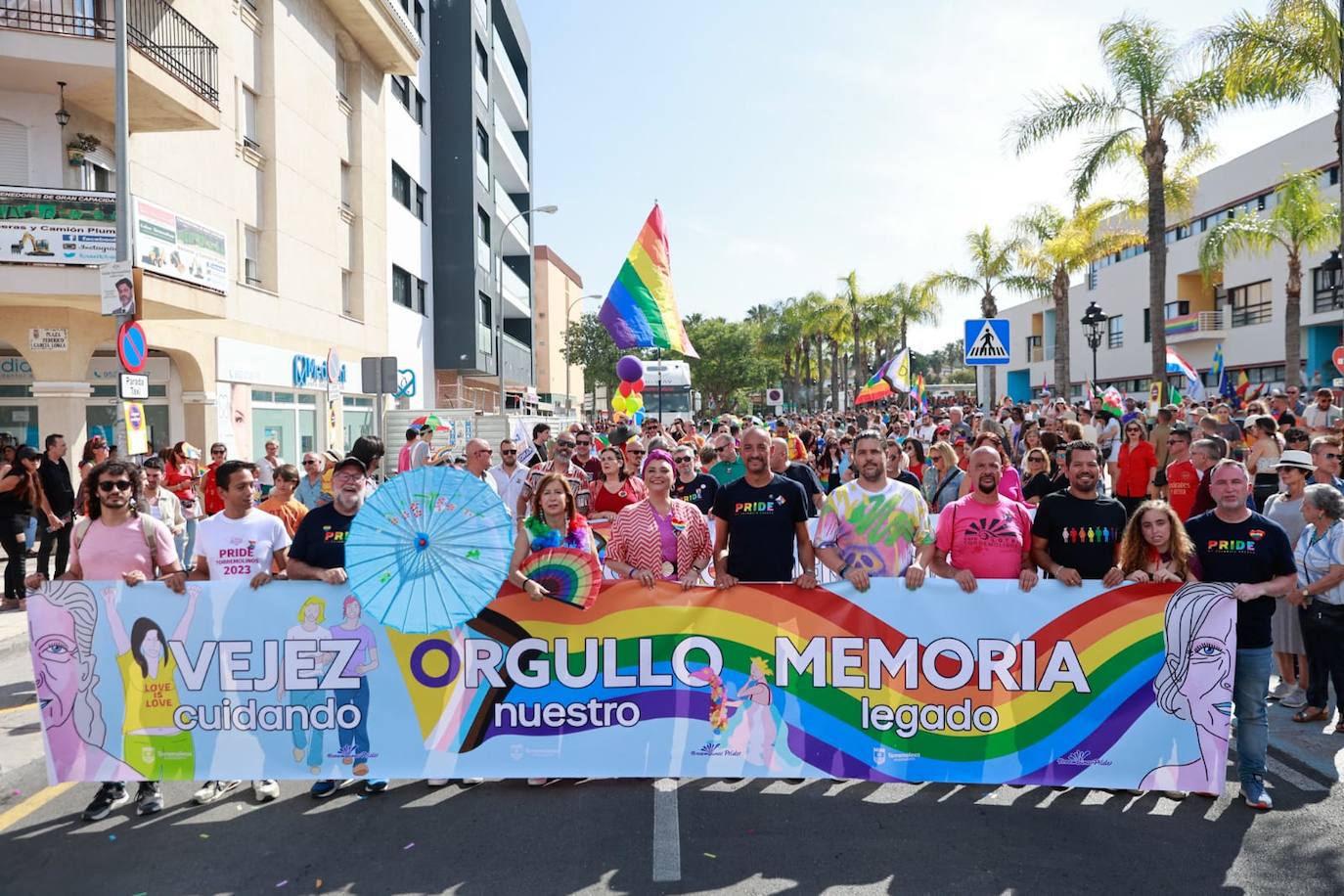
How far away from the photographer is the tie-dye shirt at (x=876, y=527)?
18.7 feet

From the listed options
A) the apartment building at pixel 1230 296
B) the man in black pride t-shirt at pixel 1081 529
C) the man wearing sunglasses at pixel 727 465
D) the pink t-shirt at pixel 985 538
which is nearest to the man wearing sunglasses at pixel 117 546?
the pink t-shirt at pixel 985 538

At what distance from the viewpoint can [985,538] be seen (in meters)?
5.46

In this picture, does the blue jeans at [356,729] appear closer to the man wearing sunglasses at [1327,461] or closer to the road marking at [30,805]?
the road marking at [30,805]

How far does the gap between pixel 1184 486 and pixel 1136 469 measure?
7.08ft

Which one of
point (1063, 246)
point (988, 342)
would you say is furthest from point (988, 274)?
point (988, 342)

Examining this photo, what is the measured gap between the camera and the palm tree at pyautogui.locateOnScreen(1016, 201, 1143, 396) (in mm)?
34875

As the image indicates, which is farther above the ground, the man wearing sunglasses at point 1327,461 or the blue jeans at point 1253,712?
the man wearing sunglasses at point 1327,461

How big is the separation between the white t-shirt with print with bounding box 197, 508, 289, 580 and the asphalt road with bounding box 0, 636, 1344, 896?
1.21 metres

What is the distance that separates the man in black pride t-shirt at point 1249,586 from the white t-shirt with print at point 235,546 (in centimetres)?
509

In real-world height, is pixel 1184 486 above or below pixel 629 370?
below

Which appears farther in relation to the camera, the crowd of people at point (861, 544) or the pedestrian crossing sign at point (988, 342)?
the pedestrian crossing sign at point (988, 342)

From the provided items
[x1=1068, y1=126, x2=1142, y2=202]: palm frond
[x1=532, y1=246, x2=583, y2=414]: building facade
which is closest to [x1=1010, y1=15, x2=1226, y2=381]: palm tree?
[x1=1068, y1=126, x2=1142, y2=202]: palm frond

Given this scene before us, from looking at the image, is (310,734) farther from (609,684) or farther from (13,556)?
(13,556)

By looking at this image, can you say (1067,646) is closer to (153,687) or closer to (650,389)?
(153,687)
